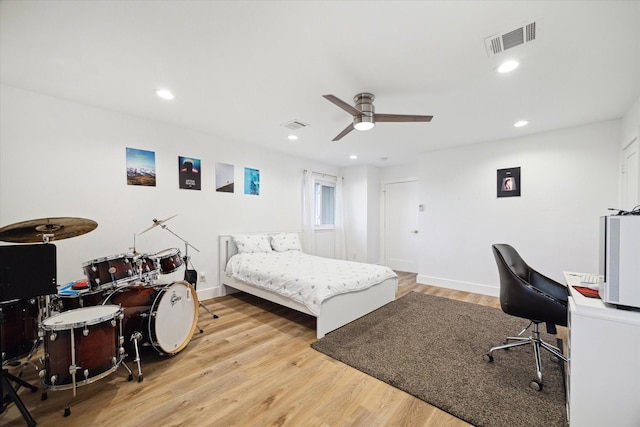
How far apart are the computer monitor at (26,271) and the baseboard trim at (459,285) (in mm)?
4995

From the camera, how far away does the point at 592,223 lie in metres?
3.50

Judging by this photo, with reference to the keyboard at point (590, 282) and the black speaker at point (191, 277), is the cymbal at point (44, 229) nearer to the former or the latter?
the black speaker at point (191, 277)

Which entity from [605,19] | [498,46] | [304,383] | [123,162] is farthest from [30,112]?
[605,19]

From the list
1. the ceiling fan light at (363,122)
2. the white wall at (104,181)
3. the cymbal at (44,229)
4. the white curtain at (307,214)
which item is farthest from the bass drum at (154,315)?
the white curtain at (307,214)

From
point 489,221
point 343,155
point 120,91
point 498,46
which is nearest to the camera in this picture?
point 498,46

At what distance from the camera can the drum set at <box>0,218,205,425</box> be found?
1676 millimetres

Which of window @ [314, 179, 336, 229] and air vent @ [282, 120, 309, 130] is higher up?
air vent @ [282, 120, 309, 130]

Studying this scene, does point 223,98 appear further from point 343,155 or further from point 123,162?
point 343,155

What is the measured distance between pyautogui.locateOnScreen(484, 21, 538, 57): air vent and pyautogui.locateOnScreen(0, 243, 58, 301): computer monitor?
11.0 ft

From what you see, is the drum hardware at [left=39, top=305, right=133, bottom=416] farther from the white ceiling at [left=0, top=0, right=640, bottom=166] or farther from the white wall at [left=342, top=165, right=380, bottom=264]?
the white wall at [left=342, top=165, right=380, bottom=264]

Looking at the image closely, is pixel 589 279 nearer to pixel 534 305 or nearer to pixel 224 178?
pixel 534 305

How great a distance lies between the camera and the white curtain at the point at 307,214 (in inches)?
213

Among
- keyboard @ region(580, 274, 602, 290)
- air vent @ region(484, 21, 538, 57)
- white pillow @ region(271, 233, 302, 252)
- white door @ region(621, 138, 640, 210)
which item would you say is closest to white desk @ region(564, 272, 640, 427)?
keyboard @ region(580, 274, 602, 290)

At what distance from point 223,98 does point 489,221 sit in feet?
14.0
